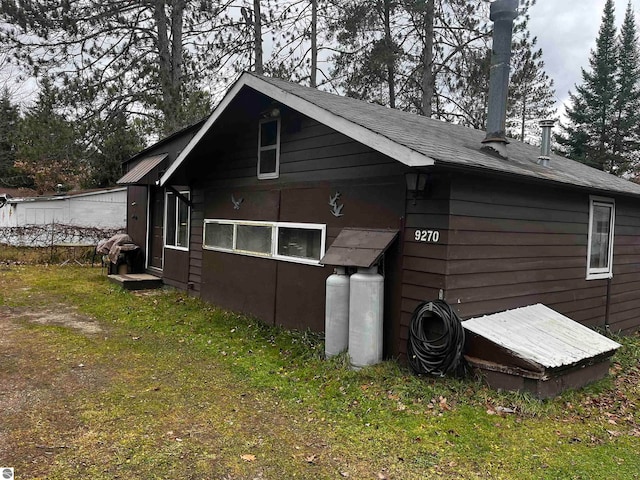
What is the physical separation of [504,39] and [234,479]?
5611 mm

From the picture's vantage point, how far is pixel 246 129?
7.66 meters

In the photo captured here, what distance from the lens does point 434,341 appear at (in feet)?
15.0

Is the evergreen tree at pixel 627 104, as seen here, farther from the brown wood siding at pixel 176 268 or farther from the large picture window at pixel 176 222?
the brown wood siding at pixel 176 268

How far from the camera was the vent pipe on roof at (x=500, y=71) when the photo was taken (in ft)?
18.9

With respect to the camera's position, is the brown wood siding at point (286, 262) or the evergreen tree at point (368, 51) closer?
the brown wood siding at point (286, 262)

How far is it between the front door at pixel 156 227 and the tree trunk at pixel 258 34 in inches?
263

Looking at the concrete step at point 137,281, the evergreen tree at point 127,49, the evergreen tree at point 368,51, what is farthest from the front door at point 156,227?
the evergreen tree at point 368,51

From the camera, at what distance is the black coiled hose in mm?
4496

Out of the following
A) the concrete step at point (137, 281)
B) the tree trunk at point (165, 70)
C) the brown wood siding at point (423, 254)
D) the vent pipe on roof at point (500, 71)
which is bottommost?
the concrete step at point (137, 281)

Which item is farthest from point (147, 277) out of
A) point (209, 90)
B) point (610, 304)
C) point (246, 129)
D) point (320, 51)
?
point (320, 51)

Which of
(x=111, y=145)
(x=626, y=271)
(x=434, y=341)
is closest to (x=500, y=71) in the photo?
(x=434, y=341)

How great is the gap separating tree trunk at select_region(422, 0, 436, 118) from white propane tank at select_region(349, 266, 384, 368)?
37.9 ft

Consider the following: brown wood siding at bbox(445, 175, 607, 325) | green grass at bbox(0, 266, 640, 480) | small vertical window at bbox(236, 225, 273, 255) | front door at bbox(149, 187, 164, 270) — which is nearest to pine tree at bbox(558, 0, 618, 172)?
brown wood siding at bbox(445, 175, 607, 325)

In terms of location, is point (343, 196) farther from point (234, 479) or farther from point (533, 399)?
point (234, 479)
